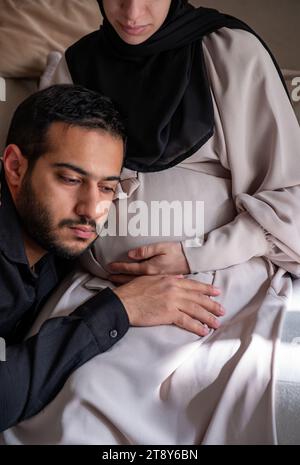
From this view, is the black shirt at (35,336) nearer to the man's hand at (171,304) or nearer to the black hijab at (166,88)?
the man's hand at (171,304)

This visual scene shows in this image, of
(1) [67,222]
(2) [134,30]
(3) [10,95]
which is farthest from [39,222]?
(3) [10,95]

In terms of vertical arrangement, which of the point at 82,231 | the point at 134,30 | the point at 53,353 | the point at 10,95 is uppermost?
the point at 134,30

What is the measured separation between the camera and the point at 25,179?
1.24m

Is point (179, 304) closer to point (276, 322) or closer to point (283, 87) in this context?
point (276, 322)

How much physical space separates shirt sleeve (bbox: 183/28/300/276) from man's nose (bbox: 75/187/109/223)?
0.20 metres

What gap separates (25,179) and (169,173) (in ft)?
0.94

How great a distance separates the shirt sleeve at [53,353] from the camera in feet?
3.50

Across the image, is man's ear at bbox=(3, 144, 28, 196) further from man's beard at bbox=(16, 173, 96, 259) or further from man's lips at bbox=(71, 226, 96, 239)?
man's lips at bbox=(71, 226, 96, 239)

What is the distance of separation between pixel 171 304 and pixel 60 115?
0.40 meters

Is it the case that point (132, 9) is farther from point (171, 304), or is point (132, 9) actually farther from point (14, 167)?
point (171, 304)

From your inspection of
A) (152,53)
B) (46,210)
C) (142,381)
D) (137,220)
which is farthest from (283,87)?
(142,381)

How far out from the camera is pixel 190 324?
3.85ft

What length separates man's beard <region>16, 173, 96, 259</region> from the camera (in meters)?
1.22

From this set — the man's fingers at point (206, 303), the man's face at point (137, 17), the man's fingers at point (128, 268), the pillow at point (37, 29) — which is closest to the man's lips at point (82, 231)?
the man's fingers at point (128, 268)
